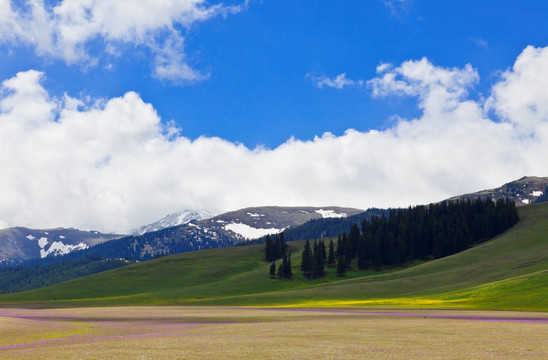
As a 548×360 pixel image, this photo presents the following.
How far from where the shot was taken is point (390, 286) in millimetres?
109375

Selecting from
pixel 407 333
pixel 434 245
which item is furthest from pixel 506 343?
pixel 434 245

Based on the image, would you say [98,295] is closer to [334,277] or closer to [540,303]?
[334,277]

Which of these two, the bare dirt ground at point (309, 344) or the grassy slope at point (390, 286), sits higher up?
the bare dirt ground at point (309, 344)

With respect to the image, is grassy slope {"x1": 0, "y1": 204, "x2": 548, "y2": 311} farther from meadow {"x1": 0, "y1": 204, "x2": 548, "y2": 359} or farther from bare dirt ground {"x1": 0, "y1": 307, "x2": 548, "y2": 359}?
bare dirt ground {"x1": 0, "y1": 307, "x2": 548, "y2": 359}

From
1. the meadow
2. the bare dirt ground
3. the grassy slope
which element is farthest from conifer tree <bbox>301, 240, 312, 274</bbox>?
the bare dirt ground

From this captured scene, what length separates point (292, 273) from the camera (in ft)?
578

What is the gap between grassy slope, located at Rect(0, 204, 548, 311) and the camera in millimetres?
75812

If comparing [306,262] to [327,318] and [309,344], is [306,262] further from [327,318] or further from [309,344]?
[309,344]

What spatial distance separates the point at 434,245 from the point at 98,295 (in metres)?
130

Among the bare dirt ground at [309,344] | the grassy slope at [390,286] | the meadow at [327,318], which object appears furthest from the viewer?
the grassy slope at [390,286]

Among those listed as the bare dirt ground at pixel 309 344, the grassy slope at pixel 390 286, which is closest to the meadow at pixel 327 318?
the bare dirt ground at pixel 309 344

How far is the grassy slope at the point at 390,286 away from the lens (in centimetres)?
7581

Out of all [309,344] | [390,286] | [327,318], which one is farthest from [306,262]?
[309,344]

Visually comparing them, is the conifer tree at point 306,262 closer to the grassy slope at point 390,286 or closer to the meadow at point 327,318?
the grassy slope at point 390,286
